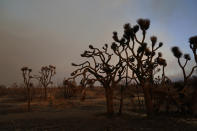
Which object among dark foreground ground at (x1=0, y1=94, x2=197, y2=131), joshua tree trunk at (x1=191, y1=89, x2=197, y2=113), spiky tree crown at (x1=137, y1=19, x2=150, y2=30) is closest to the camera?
dark foreground ground at (x1=0, y1=94, x2=197, y2=131)

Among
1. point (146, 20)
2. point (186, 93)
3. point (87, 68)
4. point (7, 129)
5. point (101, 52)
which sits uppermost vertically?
point (146, 20)

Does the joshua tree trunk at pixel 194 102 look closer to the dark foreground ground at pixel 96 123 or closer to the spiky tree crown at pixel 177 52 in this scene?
the dark foreground ground at pixel 96 123

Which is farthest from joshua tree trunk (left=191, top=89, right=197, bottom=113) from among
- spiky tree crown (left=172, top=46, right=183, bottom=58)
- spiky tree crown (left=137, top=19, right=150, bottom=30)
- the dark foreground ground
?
spiky tree crown (left=137, top=19, right=150, bottom=30)

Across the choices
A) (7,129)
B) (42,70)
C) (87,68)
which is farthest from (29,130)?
(42,70)

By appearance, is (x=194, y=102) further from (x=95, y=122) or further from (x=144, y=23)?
(x=95, y=122)

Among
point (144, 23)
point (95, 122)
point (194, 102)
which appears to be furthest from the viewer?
point (194, 102)

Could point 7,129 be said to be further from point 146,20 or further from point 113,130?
point 146,20

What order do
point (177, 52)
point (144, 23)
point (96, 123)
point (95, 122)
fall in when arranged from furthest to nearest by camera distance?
point (177, 52), point (144, 23), point (95, 122), point (96, 123)

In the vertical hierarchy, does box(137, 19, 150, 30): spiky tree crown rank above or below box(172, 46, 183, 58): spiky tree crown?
above

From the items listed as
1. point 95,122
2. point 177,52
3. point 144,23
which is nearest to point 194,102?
point 177,52

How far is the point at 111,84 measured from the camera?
13438mm

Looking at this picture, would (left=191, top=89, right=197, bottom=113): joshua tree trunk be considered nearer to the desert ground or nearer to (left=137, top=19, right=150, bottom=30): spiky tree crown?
the desert ground

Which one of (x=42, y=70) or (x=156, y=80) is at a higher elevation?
(x=42, y=70)

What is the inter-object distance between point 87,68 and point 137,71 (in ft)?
11.4
